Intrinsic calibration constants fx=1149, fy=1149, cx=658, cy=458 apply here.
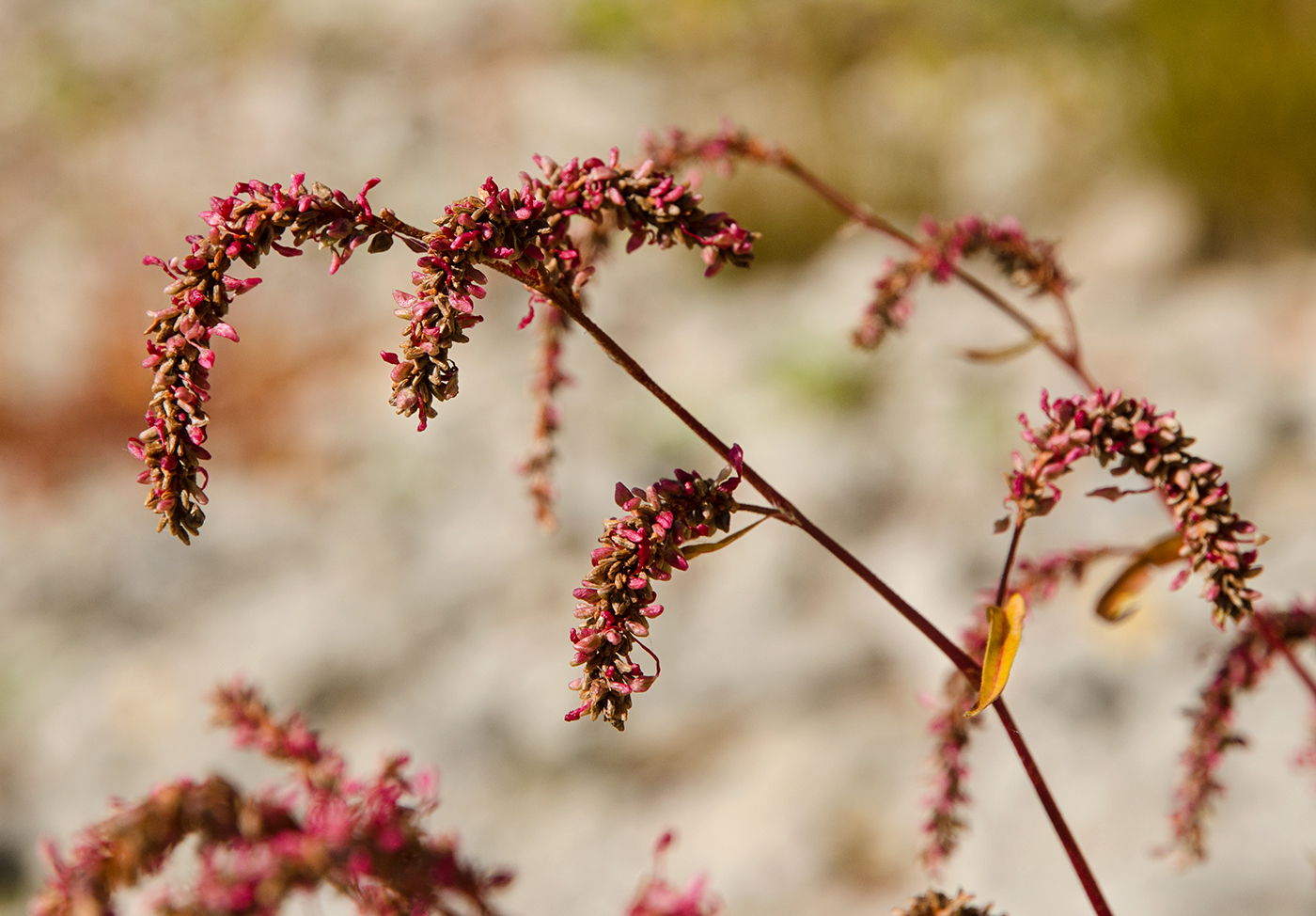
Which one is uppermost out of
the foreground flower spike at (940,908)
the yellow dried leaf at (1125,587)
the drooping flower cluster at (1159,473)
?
the yellow dried leaf at (1125,587)

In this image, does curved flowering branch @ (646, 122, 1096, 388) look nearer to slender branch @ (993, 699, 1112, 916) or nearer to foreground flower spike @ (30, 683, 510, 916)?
slender branch @ (993, 699, 1112, 916)

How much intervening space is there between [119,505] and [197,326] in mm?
3714

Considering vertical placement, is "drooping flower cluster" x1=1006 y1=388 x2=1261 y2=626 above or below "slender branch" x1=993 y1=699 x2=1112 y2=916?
above

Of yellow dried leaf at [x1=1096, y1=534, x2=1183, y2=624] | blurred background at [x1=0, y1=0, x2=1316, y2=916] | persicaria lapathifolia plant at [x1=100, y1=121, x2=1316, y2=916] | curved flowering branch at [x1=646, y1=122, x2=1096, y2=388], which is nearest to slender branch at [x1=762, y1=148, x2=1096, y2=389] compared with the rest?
curved flowering branch at [x1=646, y1=122, x2=1096, y2=388]

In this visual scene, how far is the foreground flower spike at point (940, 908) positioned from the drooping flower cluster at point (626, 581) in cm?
20

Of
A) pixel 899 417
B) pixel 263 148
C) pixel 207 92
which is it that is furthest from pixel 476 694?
pixel 207 92

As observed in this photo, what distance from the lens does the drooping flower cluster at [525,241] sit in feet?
1.59

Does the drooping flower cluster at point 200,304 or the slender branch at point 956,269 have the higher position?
the slender branch at point 956,269

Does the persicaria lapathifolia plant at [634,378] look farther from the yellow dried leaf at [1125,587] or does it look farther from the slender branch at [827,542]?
the yellow dried leaf at [1125,587]

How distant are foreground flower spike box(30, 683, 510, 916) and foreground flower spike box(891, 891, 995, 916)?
0.22 metres

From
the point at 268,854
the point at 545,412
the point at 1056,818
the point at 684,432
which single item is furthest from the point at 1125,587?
the point at 684,432

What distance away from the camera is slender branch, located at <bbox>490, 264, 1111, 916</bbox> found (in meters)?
0.52

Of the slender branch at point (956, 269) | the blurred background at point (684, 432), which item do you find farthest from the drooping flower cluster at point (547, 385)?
the blurred background at point (684, 432)

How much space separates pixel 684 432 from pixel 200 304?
2.94 metres
